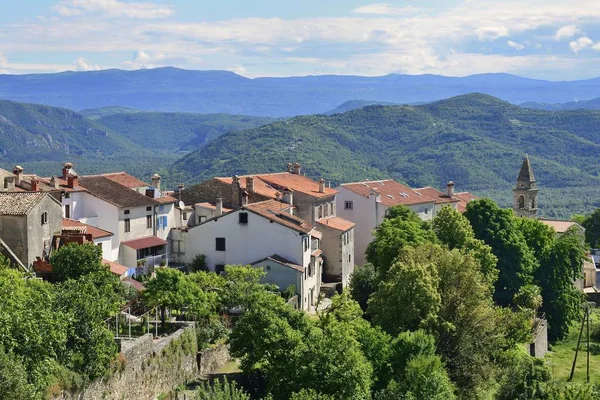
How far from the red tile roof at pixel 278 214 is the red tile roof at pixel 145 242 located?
21.6 ft

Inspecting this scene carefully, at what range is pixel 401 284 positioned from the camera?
50.8 m

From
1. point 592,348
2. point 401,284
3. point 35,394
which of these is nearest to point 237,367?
point 401,284

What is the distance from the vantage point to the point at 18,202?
46906 mm

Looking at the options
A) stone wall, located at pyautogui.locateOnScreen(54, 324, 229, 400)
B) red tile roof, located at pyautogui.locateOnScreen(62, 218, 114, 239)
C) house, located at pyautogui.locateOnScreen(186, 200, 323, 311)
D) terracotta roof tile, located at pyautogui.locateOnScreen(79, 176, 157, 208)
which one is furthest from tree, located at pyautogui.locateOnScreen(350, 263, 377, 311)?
stone wall, located at pyautogui.locateOnScreen(54, 324, 229, 400)

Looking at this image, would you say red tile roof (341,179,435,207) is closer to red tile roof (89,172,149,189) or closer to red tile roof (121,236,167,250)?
red tile roof (89,172,149,189)

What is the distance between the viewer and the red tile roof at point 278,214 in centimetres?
5959

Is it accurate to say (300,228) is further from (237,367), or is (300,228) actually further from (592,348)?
(592,348)

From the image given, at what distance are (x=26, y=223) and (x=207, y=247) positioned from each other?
17.3 meters

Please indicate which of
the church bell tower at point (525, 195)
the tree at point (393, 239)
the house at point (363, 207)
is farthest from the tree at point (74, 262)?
the church bell tower at point (525, 195)

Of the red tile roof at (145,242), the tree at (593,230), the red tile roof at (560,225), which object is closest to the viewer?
the red tile roof at (145,242)

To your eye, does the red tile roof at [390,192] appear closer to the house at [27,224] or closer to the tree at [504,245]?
the tree at [504,245]

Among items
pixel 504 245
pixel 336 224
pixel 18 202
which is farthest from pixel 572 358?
pixel 18 202

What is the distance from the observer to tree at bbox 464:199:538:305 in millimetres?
73688

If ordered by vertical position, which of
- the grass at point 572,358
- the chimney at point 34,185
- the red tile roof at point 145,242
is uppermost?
the chimney at point 34,185
